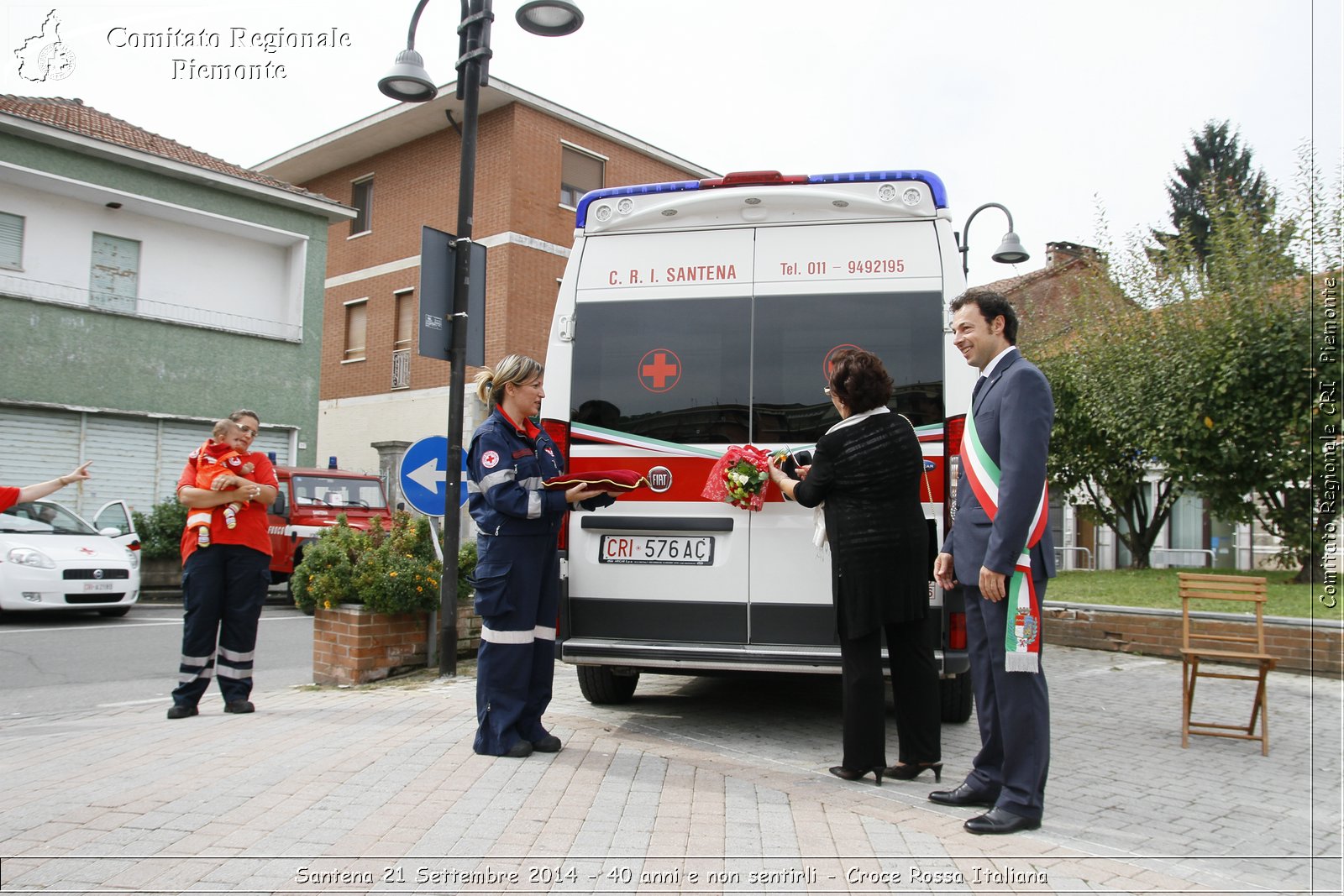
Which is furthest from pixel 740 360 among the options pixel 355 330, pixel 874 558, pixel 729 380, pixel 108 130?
pixel 355 330

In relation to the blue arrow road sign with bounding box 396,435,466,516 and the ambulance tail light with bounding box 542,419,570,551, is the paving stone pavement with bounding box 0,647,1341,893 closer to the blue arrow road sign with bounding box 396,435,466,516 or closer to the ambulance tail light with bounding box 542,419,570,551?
the ambulance tail light with bounding box 542,419,570,551

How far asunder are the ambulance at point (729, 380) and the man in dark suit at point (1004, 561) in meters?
0.80

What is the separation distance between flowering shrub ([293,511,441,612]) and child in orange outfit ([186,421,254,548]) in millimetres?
1372

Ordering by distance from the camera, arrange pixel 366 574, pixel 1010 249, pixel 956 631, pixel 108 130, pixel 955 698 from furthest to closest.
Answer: pixel 108 130 → pixel 1010 249 → pixel 366 574 → pixel 955 698 → pixel 956 631

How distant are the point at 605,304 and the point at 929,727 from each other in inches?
109

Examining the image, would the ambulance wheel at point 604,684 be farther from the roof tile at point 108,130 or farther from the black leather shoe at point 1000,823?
the roof tile at point 108,130

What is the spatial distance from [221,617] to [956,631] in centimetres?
423

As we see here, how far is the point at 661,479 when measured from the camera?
543 cm

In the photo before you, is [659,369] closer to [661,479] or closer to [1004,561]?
[661,479]

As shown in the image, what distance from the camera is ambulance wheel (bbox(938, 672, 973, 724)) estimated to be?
241 inches

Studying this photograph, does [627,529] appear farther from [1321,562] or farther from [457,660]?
[1321,562]

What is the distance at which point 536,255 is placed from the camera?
79.3 ft

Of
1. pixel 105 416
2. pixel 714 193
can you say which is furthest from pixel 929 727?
pixel 105 416

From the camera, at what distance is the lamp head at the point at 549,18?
25.3 ft
